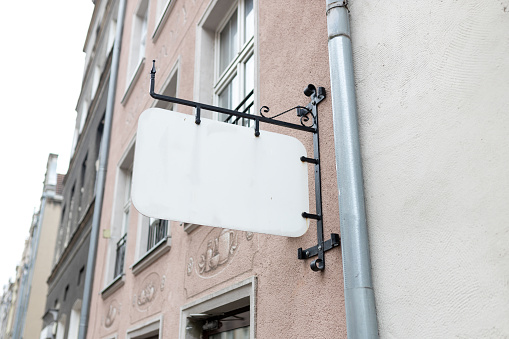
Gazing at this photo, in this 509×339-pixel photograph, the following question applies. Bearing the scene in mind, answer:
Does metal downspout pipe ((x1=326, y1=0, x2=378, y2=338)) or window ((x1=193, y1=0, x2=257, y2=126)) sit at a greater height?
window ((x1=193, y1=0, x2=257, y2=126))

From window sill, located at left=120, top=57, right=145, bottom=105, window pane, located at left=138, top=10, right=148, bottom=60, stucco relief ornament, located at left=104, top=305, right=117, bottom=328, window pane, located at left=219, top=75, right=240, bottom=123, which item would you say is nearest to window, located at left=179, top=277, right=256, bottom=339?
window pane, located at left=219, top=75, right=240, bottom=123

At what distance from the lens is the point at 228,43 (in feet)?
21.4

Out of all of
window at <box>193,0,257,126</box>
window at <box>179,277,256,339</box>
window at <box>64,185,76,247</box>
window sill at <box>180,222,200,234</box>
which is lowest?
window at <box>179,277,256,339</box>

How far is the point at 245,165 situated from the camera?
306 centimetres

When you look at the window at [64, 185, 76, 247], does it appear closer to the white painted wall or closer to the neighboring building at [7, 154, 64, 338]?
the neighboring building at [7, 154, 64, 338]

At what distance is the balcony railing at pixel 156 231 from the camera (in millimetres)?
6871

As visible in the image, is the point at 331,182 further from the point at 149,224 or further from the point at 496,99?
the point at 149,224

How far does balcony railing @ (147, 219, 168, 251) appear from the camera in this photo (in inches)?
271

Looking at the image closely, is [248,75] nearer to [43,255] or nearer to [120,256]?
[120,256]

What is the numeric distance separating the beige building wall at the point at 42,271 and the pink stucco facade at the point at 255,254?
659 inches

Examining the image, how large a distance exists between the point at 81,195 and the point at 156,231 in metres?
8.12

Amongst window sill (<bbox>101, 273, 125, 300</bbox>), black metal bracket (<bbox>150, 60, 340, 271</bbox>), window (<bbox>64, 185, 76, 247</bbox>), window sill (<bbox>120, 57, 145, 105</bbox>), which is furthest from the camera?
window (<bbox>64, 185, 76, 247</bbox>)

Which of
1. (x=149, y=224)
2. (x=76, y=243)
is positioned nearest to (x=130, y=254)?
(x=149, y=224)

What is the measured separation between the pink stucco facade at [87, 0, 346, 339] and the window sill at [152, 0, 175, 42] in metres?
0.03
